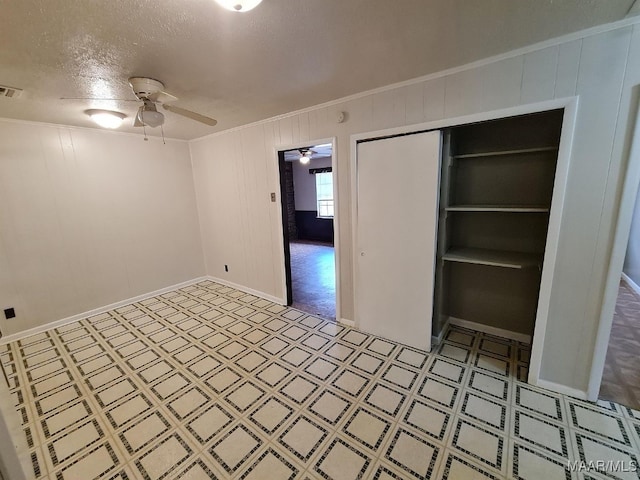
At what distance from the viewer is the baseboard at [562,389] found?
188 cm

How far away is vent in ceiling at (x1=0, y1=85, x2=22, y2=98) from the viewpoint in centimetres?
201

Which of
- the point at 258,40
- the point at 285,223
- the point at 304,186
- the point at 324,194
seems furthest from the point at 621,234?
the point at 304,186

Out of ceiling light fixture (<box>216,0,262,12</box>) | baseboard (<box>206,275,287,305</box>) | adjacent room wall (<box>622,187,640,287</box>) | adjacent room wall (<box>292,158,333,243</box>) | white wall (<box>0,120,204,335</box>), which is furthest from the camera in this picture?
adjacent room wall (<box>292,158,333,243</box>)

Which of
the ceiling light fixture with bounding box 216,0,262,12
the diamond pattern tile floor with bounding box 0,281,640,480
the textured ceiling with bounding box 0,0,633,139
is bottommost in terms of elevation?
the diamond pattern tile floor with bounding box 0,281,640,480

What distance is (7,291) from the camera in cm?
288

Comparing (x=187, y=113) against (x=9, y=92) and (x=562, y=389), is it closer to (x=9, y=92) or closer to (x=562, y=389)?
(x=9, y=92)

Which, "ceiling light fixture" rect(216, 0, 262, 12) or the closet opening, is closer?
"ceiling light fixture" rect(216, 0, 262, 12)

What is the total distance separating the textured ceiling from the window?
5.01 meters

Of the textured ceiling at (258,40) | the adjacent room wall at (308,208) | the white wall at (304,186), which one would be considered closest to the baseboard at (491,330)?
the textured ceiling at (258,40)

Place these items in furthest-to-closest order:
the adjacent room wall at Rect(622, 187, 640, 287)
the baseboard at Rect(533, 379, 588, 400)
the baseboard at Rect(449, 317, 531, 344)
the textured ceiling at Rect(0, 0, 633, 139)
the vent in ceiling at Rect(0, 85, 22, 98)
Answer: the adjacent room wall at Rect(622, 187, 640, 287)
the baseboard at Rect(449, 317, 531, 344)
the vent in ceiling at Rect(0, 85, 22, 98)
the baseboard at Rect(533, 379, 588, 400)
the textured ceiling at Rect(0, 0, 633, 139)

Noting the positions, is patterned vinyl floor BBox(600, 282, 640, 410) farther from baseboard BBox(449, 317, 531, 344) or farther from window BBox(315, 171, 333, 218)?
window BBox(315, 171, 333, 218)

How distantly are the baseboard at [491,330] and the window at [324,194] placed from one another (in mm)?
4869

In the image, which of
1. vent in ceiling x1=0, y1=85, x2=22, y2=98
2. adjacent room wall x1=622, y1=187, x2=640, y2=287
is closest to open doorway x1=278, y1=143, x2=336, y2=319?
vent in ceiling x1=0, y1=85, x2=22, y2=98

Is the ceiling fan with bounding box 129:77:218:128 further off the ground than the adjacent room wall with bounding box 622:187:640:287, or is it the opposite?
the ceiling fan with bounding box 129:77:218:128
